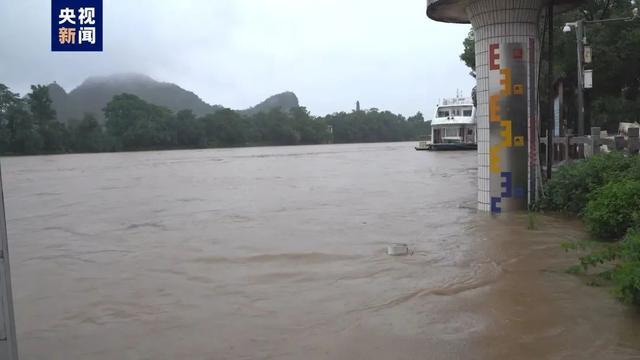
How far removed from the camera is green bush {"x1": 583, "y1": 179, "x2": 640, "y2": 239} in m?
6.93

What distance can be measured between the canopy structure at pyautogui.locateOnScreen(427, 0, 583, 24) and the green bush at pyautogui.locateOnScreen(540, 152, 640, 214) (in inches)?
113

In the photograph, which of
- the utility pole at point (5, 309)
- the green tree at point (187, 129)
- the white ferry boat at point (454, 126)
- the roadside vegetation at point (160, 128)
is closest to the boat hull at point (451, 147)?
the white ferry boat at point (454, 126)

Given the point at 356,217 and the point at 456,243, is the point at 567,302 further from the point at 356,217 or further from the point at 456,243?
the point at 356,217

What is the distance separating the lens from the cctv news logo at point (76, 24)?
602 centimetres

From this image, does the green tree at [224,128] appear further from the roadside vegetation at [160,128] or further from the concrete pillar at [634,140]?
the concrete pillar at [634,140]

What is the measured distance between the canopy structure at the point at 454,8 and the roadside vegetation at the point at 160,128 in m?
38.7

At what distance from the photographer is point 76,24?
6121mm

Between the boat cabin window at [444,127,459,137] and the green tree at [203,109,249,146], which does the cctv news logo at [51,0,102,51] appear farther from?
the green tree at [203,109,249,146]

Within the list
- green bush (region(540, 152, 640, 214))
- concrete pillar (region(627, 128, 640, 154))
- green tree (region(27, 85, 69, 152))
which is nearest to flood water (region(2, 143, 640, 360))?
green bush (region(540, 152, 640, 214))

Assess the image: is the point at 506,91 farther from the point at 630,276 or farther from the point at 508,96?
the point at 630,276

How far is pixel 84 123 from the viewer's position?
230ft

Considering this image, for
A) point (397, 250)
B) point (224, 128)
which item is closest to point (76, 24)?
point (397, 250)

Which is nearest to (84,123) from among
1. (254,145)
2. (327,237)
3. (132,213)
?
(254,145)

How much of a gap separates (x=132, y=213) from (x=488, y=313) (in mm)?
10711
